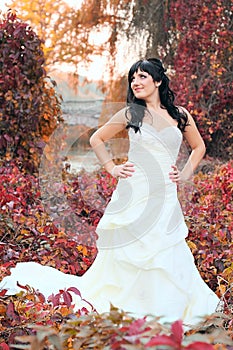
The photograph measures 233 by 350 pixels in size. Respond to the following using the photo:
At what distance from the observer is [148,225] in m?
3.23

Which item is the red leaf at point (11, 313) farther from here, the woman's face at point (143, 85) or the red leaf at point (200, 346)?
the woman's face at point (143, 85)

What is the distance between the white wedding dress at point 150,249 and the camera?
10.4 ft

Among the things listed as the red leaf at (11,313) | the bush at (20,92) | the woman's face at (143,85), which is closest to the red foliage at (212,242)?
the woman's face at (143,85)

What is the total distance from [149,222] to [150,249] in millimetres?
149

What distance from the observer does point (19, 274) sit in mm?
3467

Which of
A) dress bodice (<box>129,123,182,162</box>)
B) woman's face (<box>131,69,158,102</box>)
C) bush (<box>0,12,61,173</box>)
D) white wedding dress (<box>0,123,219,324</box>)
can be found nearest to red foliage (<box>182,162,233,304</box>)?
white wedding dress (<box>0,123,219,324</box>)

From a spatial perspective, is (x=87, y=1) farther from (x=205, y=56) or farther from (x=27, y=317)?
(x=27, y=317)

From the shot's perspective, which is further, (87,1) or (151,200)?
(87,1)

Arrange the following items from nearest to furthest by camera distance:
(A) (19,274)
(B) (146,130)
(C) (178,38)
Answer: (B) (146,130) < (A) (19,274) < (C) (178,38)

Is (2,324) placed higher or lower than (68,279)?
higher

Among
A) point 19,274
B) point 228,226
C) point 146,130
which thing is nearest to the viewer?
point 146,130

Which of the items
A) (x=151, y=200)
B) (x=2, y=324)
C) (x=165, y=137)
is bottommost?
(x=2, y=324)

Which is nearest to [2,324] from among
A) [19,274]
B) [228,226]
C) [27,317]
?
[27,317]

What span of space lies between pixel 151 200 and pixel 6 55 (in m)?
3.40
